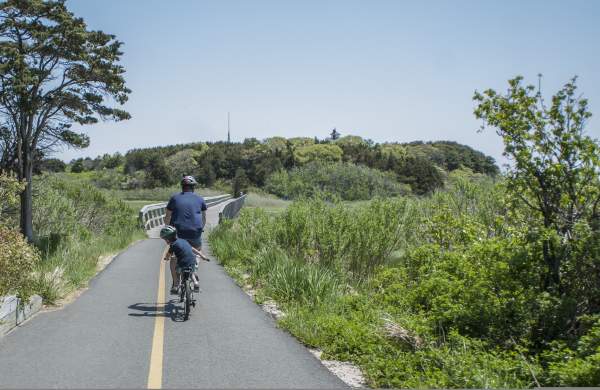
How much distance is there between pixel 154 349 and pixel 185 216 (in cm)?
344

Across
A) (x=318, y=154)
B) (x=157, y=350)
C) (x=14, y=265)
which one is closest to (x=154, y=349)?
(x=157, y=350)

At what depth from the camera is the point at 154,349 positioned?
24.0ft

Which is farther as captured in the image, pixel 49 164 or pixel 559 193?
pixel 49 164

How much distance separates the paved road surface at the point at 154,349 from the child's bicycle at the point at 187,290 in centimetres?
18

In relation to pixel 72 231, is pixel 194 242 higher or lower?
higher

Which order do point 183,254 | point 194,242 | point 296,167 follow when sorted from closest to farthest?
point 183,254, point 194,242, point 296,167

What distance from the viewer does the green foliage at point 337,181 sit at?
229 ft

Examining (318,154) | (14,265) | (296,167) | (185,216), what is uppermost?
(318,154)

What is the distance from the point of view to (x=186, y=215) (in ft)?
34.1

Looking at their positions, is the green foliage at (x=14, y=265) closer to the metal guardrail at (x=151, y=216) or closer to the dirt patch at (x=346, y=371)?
the dirt patch at (x=346, y=371)

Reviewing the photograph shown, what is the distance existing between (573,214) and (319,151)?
93.5m

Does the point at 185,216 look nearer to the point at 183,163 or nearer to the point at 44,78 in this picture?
the point at 44,78

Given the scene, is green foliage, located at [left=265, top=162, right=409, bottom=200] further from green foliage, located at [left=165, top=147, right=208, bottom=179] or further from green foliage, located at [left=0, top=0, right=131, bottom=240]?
green foliage, located at [left=0, top=0, right=131, bottom=240]

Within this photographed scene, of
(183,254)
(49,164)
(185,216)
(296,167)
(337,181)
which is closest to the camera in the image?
(183,254)
